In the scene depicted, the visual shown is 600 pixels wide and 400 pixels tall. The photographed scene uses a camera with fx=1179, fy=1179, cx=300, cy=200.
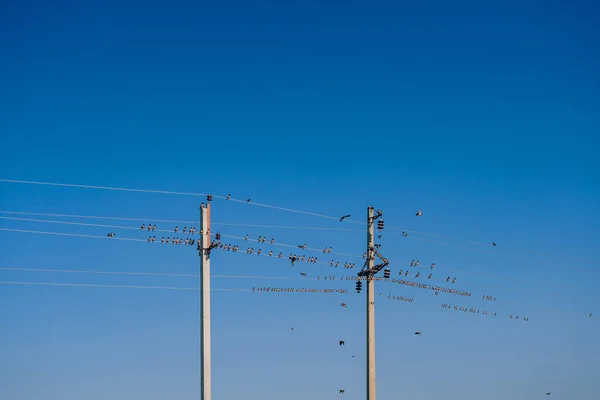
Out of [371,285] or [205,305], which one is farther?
[371,285]

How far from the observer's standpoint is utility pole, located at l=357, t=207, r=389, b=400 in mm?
79000

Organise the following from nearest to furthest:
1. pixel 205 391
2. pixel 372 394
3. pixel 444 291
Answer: pixel 205 391 → pixel 372 394 → pixel 444 291

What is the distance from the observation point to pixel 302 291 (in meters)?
77.2

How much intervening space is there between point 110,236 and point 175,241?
500 cm

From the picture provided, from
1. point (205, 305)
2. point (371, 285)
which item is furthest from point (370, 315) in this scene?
point (205, 305)

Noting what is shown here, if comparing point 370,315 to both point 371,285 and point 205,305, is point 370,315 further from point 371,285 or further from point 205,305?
point 205,305

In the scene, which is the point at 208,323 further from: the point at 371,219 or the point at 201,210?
the point at 371,219

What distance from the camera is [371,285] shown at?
80.2 m

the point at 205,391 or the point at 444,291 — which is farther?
the point at 444,291

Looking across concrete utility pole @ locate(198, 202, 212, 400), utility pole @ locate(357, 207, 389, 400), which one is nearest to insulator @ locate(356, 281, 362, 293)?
utility pole @ locate(357, 207, 389, 400)

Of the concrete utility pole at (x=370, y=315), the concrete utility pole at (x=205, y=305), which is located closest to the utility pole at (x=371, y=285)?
the concrete utility pole at (x=370, y=315)

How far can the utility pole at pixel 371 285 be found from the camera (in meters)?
79.0

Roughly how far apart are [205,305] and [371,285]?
16557 mm

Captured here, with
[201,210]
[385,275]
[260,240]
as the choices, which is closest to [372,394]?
[385,275]
